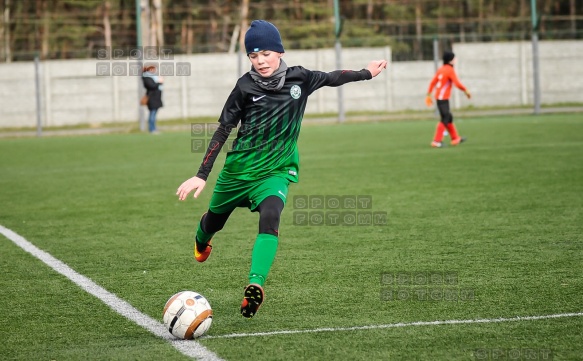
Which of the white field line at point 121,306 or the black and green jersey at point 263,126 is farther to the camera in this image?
the black and green jersey at point 263,126

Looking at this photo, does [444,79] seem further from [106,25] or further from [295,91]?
[106,25]

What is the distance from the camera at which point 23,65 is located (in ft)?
118

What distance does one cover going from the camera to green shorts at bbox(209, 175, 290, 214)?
612 cm

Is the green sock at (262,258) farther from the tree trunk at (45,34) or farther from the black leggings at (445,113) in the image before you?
the tree trunk at (45,34)

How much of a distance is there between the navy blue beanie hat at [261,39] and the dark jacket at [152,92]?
22086 millimetres

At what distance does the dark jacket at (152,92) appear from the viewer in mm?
27875

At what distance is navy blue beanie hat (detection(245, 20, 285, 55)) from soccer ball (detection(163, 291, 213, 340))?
68.2 inches

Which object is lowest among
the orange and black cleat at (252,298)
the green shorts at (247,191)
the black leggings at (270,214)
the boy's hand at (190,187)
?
the orange and black cleat at (252,298)

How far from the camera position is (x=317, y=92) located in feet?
116

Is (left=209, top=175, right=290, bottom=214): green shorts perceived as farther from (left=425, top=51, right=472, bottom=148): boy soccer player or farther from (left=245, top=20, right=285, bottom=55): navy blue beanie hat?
(left=425, top=51, right=472, bottom=148): boy soccer player

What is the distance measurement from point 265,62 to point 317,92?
2941 cm

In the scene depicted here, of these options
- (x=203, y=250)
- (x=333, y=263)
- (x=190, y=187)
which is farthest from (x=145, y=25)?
(x=190, y=187)

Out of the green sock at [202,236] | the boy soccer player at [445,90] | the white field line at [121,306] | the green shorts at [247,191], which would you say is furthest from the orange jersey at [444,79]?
the green shorts at [247,191]

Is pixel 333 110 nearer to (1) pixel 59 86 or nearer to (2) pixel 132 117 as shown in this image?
(2) pixel 132 117
